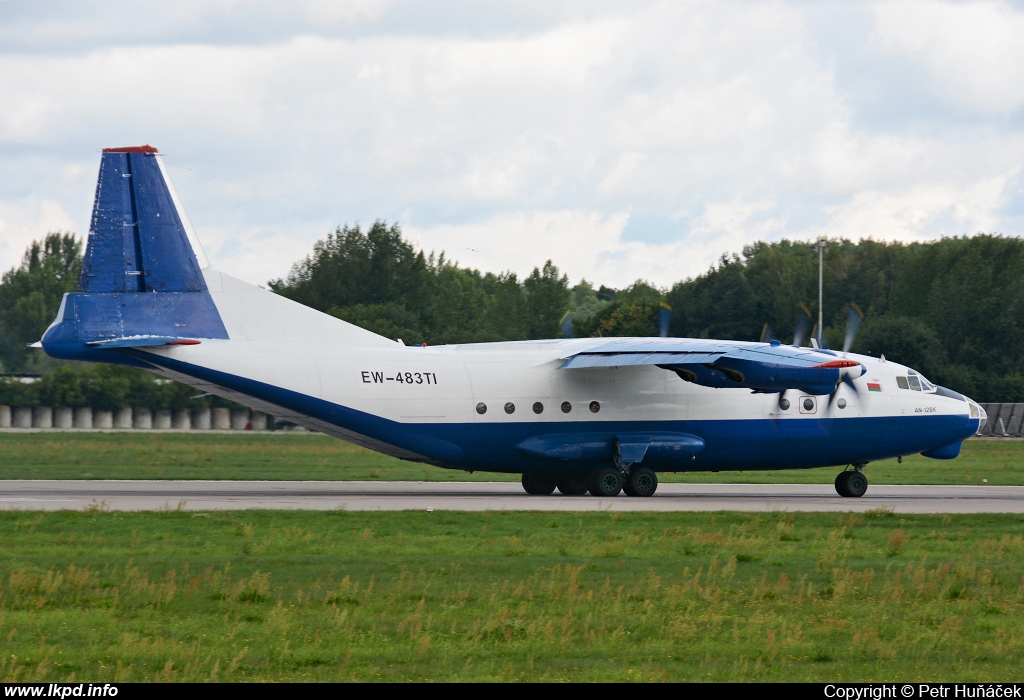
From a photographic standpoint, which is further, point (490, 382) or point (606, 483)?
point (606, 483)

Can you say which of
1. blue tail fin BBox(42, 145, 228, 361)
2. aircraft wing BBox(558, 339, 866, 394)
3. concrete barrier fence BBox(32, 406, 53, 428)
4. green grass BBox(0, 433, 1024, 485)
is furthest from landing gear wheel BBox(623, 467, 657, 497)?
concrete barrier fence BBox(32, 406, 53, 428)

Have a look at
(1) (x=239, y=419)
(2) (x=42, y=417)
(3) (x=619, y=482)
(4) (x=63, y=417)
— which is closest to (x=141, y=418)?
(4) (x=63, y=417)

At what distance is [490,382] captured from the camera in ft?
93.7

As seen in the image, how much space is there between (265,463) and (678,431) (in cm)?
1921

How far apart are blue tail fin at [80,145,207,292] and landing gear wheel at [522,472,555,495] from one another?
34.0 feet

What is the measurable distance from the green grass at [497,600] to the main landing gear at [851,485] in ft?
26.9

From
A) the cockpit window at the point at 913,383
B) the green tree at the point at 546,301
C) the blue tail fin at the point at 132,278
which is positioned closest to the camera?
the blue tail fin at the point at 132,278

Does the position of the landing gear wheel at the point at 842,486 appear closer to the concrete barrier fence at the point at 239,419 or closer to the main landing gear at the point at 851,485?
the main landing gear at the point at 851,485

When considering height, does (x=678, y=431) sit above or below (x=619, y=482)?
above

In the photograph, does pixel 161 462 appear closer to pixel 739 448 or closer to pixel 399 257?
pixel 739 448

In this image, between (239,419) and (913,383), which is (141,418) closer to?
(239,419)

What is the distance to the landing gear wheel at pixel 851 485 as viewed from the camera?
30.8 metres

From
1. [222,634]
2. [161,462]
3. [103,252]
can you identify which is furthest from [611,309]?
[222,634]

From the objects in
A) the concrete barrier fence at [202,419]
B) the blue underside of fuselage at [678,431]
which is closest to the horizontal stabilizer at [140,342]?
the blue underside of fuselage at [678,431]
